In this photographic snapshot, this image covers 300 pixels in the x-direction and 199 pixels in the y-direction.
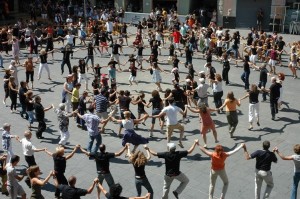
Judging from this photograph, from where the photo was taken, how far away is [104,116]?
1412 cm

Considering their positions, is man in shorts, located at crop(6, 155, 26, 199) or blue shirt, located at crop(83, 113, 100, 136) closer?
man in shorts, located at crop(6, 155, 26, 199)

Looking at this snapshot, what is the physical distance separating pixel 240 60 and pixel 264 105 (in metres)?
7.07

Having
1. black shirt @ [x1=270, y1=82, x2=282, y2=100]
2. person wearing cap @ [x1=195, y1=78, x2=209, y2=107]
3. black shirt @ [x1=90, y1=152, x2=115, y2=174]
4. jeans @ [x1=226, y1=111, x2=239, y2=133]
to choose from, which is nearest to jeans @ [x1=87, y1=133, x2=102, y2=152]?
black shirt @ [x1=90, y1=152, x2=115, y2=174]

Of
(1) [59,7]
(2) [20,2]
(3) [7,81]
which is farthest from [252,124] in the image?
(2) [20,2]

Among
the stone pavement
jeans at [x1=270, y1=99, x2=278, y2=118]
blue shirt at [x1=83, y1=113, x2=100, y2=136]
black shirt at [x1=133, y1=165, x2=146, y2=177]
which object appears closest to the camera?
black shirt at [x1=133, y1=165, x2=146, y2=177]

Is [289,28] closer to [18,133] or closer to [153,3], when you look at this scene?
[153,3]

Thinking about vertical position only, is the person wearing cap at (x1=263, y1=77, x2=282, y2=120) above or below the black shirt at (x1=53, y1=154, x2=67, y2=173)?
above

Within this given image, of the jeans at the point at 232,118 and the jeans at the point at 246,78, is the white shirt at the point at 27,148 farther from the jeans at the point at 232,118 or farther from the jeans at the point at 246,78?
the jeans at the point at 246,78

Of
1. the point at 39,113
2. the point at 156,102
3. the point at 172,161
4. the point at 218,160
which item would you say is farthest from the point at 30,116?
the point at 218,160

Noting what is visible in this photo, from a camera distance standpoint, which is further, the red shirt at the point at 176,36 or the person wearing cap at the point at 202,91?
the red shirt at the point at 176,36

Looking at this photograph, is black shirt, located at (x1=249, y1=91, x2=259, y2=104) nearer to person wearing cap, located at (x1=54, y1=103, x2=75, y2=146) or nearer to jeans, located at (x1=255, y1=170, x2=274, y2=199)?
jeans, located at (x1=255, y1=170, x2=274, y2=199)

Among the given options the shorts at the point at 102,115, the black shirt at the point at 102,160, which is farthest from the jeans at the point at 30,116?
the black shirt at the point at 102,160

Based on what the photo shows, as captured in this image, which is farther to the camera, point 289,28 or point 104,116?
point 289,28

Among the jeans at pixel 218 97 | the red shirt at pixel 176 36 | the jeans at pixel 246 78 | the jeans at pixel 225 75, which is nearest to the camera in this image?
the jeans at pixel 218 97
